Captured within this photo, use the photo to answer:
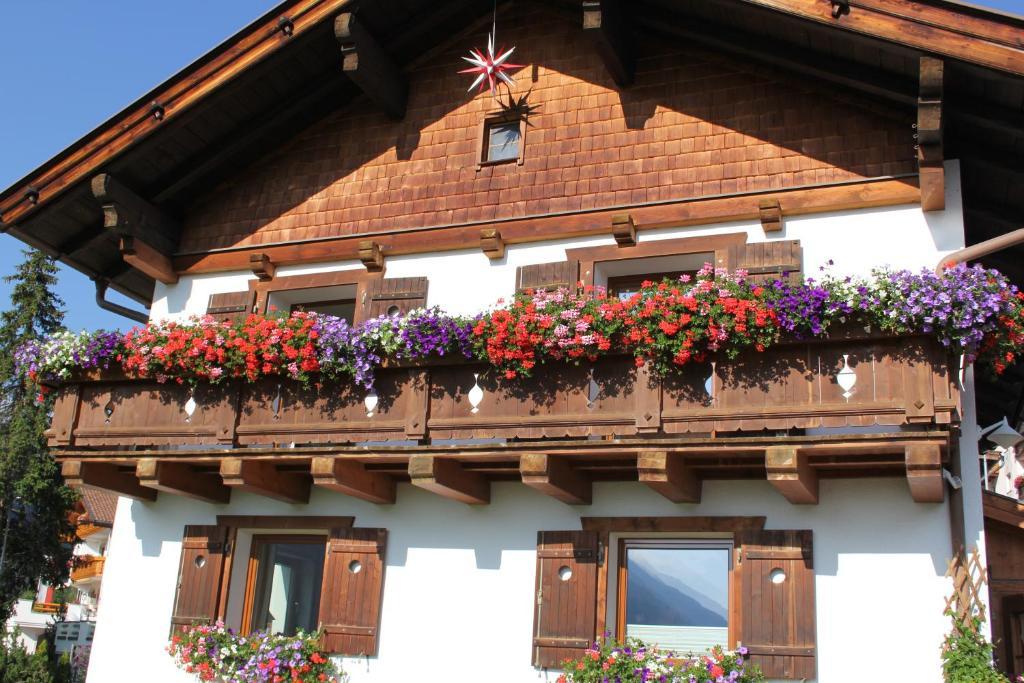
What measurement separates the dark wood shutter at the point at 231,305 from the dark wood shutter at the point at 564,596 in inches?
173

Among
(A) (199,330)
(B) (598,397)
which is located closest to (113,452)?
(A) (199,330)

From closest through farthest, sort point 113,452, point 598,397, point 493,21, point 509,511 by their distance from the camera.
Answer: point 598,397 < point 509,511 < point 113,452 < point 493,21

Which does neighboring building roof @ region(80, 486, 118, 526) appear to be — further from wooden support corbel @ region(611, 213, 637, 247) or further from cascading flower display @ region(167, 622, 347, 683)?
wooden support corbel @ region(611, 213, 637, 247)

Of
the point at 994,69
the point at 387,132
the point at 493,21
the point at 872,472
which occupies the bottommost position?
the point at 872,472

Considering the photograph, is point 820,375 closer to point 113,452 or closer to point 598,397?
point 598,397

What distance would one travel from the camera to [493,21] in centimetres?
1222

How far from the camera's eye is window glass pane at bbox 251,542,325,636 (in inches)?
432

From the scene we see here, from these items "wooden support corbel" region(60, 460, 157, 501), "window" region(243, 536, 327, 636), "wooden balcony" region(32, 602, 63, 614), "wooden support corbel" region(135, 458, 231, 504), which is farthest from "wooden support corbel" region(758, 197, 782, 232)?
"wooden balcony" region(32, 602, 63, 614)

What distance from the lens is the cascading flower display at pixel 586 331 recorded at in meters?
8.16

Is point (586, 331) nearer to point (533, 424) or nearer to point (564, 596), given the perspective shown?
point (533, 424)

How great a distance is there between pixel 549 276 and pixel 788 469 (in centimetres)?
335

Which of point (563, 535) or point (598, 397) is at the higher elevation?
point (598, 397)

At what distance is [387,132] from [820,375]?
5939 millimetres

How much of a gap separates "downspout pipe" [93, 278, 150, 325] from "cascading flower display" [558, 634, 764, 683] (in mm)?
7296
